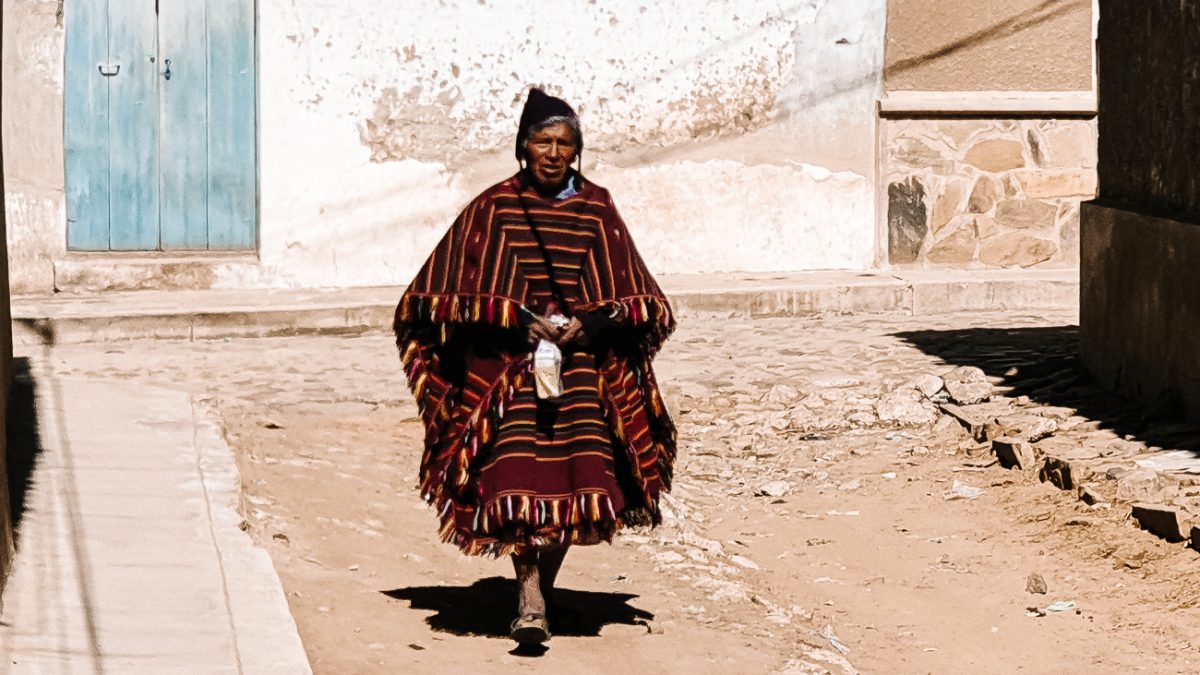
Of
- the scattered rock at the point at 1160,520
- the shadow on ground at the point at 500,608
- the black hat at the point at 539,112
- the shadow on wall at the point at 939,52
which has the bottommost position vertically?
the shadow on ground at the point at 500,608

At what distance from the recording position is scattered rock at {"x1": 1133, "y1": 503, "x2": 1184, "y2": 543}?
6930 millimetres

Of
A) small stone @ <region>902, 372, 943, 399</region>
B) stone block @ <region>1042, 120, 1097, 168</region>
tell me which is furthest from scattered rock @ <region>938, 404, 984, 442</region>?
stone block @ <region>1042, 120, 1097, 168</region>

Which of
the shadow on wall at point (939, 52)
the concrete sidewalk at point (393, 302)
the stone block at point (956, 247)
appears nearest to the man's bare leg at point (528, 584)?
the concrete sidewalk at point (393, 302)

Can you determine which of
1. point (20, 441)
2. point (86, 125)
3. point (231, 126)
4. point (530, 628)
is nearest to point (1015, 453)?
point (530, 628)

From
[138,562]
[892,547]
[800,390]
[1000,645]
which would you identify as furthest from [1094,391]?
[138,562]

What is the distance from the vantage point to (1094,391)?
30.2ft

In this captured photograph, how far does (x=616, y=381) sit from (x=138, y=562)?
5.08 ft

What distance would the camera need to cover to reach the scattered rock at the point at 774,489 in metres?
8.40

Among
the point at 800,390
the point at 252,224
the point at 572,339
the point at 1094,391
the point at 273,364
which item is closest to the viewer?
the point at 572,339

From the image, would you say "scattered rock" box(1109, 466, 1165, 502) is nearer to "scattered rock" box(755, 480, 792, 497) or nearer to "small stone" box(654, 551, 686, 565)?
"scattered rock" box(755, 480, 792, 497)

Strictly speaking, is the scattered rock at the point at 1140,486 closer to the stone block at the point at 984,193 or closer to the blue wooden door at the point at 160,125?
the stone block at the point at 984,193

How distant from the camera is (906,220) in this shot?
45.2ft

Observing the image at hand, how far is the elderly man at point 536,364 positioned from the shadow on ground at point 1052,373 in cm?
304

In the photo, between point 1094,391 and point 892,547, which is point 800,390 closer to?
point 1094,391
